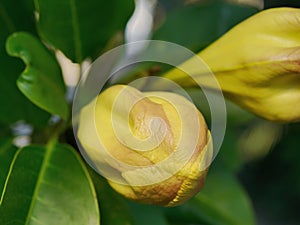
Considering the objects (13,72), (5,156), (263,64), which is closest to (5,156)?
(5,156)

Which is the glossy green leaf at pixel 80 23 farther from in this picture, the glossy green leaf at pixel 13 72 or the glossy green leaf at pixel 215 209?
the glossy green leaf at pixel 215 209

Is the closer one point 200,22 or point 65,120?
point 65,120

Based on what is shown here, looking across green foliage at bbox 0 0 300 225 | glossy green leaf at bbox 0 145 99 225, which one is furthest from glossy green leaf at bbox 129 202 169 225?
glossy green leaf at bbox 0 145 99 225

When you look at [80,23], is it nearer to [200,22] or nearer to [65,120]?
[65,120]

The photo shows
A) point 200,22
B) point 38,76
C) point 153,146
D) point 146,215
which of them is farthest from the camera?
point 200,22

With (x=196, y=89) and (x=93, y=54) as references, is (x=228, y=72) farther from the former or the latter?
(x=93, y=54)

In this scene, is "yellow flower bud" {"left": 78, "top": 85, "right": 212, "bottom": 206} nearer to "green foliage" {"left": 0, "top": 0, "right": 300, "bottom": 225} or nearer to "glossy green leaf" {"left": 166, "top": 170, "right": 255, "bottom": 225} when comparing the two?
"green foliage" {"left": 0, "top": 0, "right": 300, "bottom": 225}

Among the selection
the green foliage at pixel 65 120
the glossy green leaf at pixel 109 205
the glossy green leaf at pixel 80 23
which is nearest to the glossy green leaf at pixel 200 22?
the green foliage at pixel 65 120

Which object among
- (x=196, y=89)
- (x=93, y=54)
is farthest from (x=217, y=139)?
(x=93, y=54)
